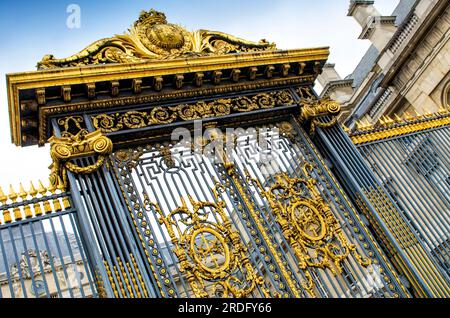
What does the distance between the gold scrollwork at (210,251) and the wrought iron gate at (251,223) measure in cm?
2

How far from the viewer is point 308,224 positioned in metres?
8.12

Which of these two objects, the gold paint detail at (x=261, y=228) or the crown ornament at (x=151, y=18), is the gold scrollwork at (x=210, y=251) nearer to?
the gold paint detail at (x=261, y=228)

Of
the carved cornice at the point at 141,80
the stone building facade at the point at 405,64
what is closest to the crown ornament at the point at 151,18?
the carved cornice at the point at 141,80

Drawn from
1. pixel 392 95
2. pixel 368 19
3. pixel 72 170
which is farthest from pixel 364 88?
pixel 72 170

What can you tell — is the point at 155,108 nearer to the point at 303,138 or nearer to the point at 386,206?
the point at 303,138

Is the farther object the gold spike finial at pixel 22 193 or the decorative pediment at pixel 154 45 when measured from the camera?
the decorative pediment at pixel 154 45

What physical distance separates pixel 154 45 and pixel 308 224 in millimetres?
4355

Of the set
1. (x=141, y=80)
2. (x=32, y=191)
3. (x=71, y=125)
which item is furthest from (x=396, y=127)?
(x=32, y=191)

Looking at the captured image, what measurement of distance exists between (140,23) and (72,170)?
361cm

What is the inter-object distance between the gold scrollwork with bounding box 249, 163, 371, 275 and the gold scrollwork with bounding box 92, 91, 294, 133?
1.52 m

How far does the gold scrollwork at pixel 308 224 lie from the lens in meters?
7.71

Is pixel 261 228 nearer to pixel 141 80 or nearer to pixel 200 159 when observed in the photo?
pixel 200 159

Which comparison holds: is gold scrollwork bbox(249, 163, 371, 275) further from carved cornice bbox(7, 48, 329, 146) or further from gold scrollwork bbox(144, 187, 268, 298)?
carved cornice bbox(7, 48, 329, 146)

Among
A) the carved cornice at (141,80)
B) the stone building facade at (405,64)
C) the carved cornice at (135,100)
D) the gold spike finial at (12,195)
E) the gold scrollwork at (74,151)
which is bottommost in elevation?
the gold spike finial at (12,195)
